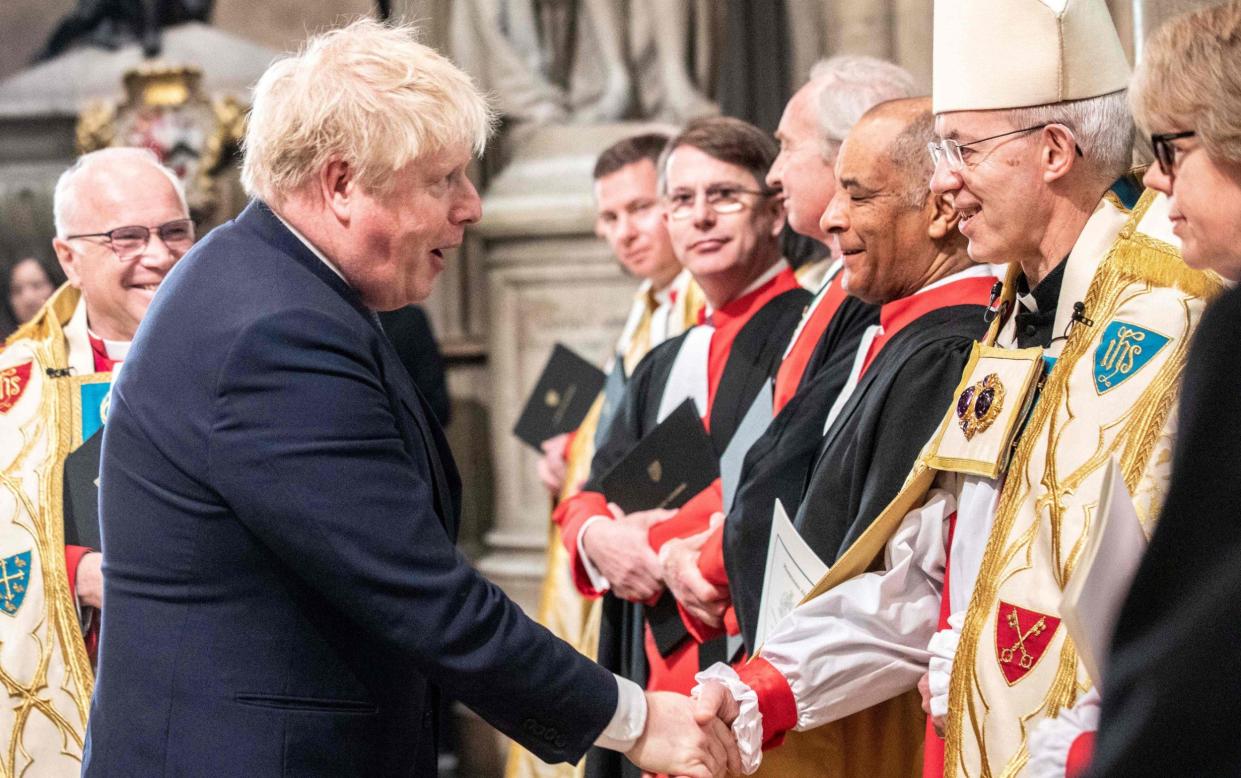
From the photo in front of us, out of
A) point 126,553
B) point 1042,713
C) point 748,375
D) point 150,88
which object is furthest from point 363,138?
point 150,88

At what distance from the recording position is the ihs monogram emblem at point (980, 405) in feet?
7.69

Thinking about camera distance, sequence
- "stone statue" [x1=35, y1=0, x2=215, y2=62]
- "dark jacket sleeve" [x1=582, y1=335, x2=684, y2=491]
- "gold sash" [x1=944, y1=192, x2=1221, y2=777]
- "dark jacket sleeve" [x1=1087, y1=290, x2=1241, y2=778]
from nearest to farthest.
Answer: "dark jacket sleeve" [x1=1087, y1=290, x2=1241, y2=778], "gold sash" [x1=944, y1=192, x2=1221, y2=777], "dark jacket sleeve" [x1=582, y1=335, x2=684, y2=491], "stone statue" [x1=35, y1=0, x2=215, y2=62]

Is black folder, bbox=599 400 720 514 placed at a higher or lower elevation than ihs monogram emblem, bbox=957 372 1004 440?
lower

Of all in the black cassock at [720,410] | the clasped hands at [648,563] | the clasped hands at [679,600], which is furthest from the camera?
the black cassock at [720,410]

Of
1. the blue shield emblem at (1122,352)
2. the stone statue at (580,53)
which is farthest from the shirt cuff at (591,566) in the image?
the stone statue at (580,53)

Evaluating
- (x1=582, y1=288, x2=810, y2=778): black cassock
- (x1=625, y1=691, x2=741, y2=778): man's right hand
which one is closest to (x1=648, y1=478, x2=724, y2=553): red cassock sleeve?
(x1=582, y1=288, x2=810, y2=778): black cassock

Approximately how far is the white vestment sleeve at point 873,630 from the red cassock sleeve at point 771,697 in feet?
0.04

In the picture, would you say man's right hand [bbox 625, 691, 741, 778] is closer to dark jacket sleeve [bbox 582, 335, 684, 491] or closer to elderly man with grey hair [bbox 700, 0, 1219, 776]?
elderly man with grey hair [bbox 700, 0, 1219, 776]

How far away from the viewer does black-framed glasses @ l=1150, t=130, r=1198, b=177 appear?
1.79 m

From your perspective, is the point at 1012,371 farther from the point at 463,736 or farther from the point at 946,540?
the point at 463,736

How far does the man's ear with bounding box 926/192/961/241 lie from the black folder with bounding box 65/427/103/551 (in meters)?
1.82

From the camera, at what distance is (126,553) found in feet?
6.82

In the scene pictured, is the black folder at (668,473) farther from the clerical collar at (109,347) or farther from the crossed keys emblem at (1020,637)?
the crossed keys emblem at (1020,637)

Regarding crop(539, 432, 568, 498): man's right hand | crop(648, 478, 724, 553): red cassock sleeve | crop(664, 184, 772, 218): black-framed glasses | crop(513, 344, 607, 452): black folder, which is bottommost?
crop(539, 432, 568, 498): man's right hand
